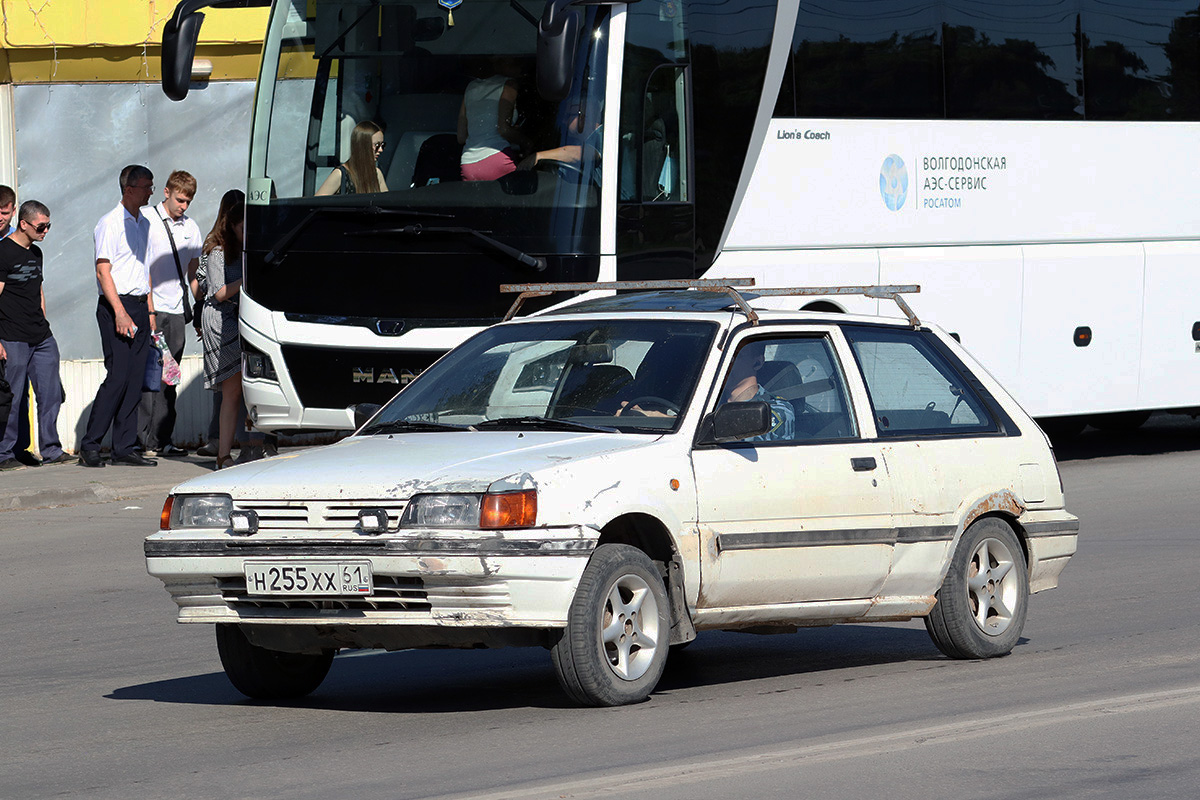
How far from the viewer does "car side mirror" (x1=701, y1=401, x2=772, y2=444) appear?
7.73 meters

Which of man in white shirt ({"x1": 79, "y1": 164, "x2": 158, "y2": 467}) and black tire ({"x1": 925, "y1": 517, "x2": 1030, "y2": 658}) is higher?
man in white shirt ({"x1": 79, "y1": 164, "x2": 158, "y2": 467})

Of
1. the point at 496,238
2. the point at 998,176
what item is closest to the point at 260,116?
the point at 496,238

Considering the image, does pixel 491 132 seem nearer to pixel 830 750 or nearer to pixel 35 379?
pixel 35 379

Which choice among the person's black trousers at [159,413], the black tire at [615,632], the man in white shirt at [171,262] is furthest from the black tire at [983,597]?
the person's black trousers at [159,413]

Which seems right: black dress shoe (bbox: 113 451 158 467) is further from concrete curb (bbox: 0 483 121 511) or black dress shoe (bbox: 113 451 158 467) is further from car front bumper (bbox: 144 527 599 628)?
car front bumper (bbox: 144 527 599 628)

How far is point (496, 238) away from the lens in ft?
47.3

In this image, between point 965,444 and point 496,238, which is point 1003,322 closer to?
point 496,238

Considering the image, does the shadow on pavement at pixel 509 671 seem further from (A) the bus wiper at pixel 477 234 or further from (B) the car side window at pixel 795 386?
(A) the bus wiper at pixel 477 234

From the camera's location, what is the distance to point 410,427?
324 inches

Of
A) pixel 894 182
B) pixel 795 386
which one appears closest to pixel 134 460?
pixel 894 182

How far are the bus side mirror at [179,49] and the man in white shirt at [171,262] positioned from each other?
2.50 m

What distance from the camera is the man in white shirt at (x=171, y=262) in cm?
1773

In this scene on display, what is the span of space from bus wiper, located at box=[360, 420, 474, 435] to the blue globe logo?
350 inches

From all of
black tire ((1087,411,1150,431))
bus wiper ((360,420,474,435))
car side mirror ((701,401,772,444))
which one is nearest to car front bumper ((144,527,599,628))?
car side mirror ((701,401,772,444))
